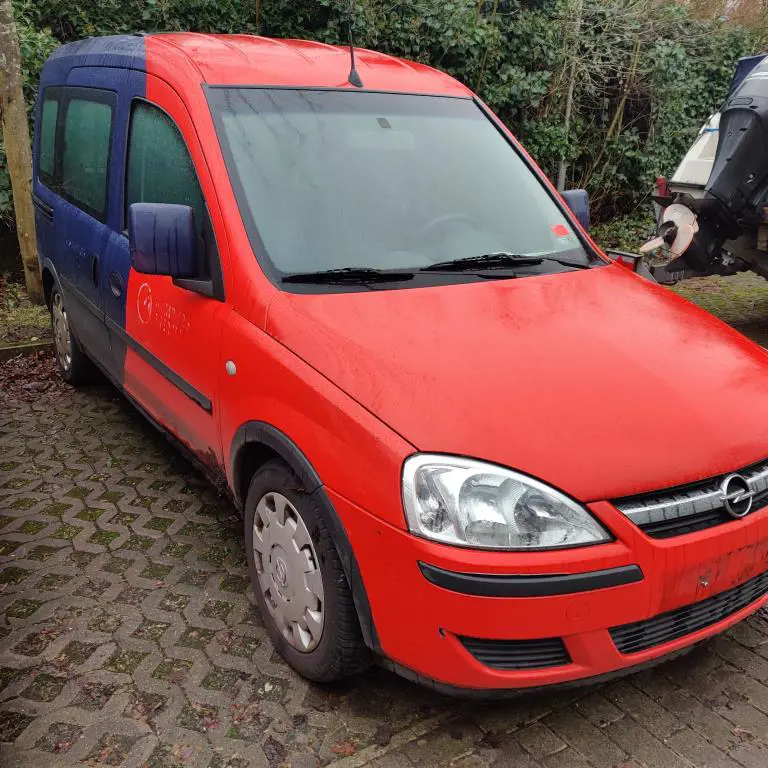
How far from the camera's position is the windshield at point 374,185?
2852 millimetres

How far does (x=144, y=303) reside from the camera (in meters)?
3.50

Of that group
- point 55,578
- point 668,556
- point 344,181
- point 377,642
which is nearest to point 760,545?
point 668,556

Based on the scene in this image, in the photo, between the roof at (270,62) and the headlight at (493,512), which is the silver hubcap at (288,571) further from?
the roof at (270,62)

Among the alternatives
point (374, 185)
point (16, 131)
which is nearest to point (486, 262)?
point (374, 185)

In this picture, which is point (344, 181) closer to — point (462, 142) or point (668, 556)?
point (462, 142)

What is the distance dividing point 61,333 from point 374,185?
313cm

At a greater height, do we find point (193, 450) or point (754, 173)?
point (754, 173)

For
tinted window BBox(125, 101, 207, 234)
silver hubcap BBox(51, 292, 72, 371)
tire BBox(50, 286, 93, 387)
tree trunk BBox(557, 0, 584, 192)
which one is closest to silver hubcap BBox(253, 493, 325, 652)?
tinted window BBox(125, 101, 207, 234)

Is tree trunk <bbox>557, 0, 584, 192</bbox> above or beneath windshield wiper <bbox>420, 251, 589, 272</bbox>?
above

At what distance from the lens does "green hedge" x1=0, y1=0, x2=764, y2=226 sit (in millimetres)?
7340

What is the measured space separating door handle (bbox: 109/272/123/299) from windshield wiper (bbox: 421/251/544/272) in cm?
165

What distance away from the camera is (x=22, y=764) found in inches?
93.0

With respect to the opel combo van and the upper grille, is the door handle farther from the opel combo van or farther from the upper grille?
the upper grille

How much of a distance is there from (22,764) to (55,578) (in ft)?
3.45
